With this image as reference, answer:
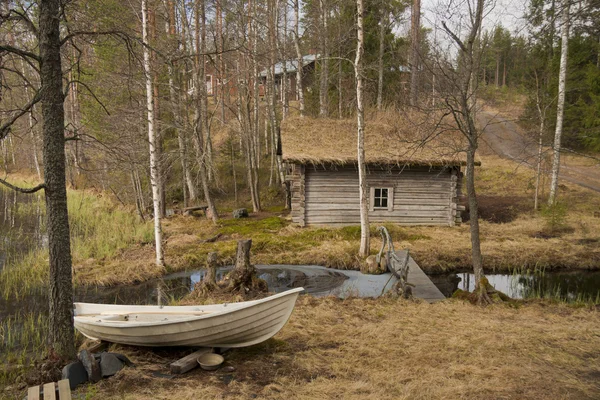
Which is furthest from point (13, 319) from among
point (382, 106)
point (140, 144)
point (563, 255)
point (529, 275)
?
point (382, 106)

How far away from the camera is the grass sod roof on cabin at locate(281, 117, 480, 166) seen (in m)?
15.8

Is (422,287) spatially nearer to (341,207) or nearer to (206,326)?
(206,326)

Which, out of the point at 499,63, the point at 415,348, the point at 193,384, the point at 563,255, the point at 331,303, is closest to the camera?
the point at 193,384

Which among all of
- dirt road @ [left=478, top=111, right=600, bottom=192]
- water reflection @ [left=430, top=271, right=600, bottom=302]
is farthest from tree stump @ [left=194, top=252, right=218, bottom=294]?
dirt road @ [left=478, top=111, right=600, bottom=192]

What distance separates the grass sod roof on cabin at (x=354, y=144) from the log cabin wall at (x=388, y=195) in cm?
83

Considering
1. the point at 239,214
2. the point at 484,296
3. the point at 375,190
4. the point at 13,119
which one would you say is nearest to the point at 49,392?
the point at 13,119

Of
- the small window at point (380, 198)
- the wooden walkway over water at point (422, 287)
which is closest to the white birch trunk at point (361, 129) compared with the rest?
the wooden walkway over water at point (422, 287)

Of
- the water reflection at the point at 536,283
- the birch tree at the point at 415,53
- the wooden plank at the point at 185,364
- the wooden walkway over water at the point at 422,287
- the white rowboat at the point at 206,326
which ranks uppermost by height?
the birch tree at the point at 415,53

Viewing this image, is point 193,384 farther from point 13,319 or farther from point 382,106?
point 382,106

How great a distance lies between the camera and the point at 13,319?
869cm

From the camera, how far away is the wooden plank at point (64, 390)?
14.3 feet

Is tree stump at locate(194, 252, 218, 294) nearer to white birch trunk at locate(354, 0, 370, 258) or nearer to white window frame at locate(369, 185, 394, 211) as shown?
white birch trunk at locate(354, 0, 370, 258)

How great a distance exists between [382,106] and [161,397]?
2018 centimetres

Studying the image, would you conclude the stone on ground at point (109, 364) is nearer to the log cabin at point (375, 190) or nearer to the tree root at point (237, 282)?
the tree root at point (237, 282)
